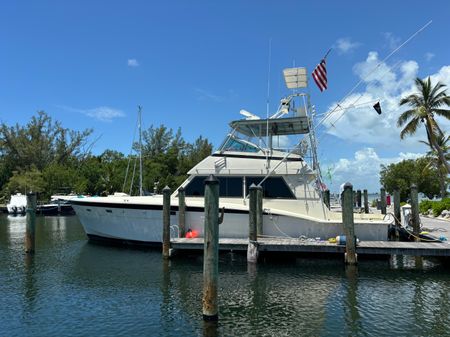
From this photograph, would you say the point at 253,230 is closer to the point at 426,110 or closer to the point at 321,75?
the point at 321,75

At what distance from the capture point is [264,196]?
15586mm

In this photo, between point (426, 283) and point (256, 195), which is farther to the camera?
point (256, 195)

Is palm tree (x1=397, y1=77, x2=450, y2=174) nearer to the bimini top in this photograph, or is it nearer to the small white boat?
the bimini top

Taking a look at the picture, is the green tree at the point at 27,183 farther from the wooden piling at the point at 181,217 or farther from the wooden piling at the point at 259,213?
the wooden piling at the point at 259,213

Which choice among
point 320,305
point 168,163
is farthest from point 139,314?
point 168,163

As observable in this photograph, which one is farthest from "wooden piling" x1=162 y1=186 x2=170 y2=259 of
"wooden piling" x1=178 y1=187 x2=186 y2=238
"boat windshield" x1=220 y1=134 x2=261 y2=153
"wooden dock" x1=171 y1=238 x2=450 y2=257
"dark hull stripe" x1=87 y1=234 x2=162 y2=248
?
"boat windshield" x1=220 y1=134 x2=261 y2=153

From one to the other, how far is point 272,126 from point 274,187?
2.49 meters

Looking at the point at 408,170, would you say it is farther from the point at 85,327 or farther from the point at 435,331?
the point at 85,327

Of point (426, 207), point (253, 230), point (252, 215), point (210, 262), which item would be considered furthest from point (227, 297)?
point (426, 207)

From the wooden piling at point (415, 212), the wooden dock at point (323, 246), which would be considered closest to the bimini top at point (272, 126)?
the wooden dock at point (323, 246)

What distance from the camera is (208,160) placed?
16297 millimetres

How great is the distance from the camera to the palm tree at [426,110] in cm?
2761

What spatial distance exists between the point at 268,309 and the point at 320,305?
128 cm

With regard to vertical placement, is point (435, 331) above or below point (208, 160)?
below
